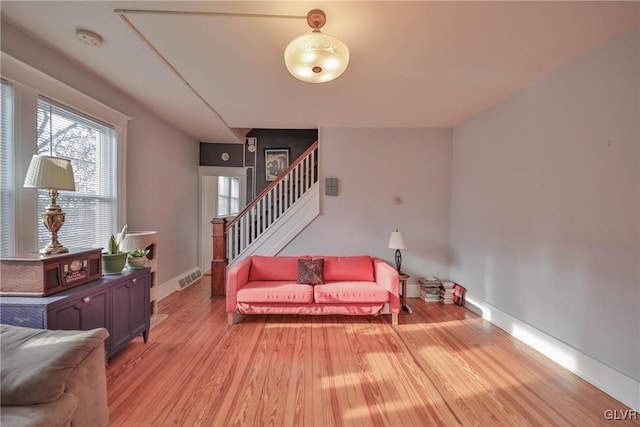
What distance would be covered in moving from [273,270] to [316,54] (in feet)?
8.79

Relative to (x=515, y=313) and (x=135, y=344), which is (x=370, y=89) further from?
(x=135, y=344)

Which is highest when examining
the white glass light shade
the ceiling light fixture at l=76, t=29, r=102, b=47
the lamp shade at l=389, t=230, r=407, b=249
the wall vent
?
the ceiling light fixture at l=76, t=29, r=102, b=47

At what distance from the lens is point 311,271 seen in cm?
332

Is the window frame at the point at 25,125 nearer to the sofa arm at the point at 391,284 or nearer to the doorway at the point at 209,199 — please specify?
the doorway at the point at 209,199

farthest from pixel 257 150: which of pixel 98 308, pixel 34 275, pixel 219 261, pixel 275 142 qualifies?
pixel 34 275

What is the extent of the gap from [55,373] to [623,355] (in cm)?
349

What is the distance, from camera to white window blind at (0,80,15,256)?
186cm

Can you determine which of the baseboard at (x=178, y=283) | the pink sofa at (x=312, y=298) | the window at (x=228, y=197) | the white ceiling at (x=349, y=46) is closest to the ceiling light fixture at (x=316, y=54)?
the white ceiling at (x=349, y=46)

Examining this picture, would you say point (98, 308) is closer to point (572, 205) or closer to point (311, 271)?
point (311, 271)

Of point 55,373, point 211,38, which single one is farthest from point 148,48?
point 55,373

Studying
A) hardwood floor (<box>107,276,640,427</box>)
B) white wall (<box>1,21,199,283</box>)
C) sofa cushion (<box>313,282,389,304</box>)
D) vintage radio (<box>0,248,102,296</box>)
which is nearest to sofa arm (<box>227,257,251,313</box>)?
hardwood floor (<box>107,276,640,427</box>)

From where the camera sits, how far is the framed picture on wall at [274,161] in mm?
5332

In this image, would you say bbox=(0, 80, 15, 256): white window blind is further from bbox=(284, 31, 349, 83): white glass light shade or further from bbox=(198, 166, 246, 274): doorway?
bbox=(198, 166, 246, 274): doorway

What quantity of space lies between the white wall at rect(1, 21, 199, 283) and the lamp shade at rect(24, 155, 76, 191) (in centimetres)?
90
